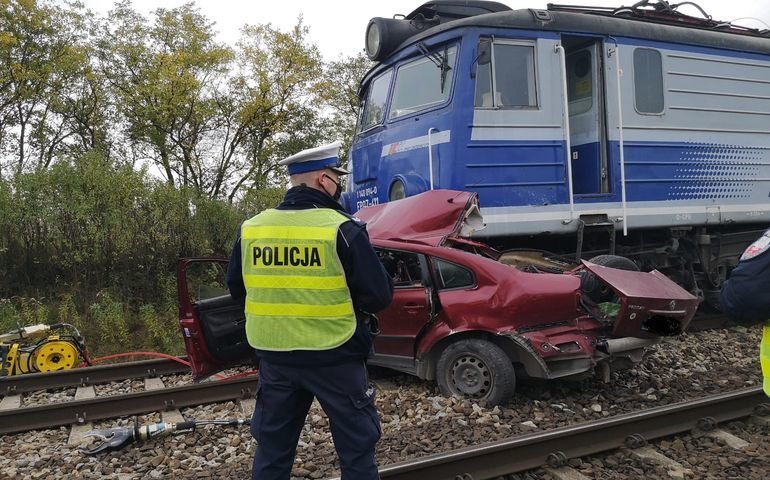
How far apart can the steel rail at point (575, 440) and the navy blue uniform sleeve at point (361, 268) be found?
1586mm

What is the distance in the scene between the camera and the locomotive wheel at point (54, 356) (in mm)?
7113

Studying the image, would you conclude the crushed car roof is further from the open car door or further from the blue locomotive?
the open car door

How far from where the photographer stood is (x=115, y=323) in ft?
30.2

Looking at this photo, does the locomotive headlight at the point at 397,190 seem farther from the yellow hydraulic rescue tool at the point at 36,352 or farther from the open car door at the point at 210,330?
the yellow hydraulic rescue tool at the point at 36,352

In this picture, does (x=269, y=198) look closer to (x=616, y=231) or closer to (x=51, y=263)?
(x=51, y=263)

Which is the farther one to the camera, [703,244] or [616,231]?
[703,244]

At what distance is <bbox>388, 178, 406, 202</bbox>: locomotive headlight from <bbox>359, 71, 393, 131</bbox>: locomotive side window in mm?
903

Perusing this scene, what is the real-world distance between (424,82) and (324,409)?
17.0ft

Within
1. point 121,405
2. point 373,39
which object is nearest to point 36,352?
point 121,405

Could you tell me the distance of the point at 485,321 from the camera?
5.29 m

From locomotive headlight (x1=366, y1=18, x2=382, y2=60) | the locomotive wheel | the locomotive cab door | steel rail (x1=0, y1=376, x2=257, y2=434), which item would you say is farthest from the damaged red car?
locomotive headlight (x1=366, y1=18, x2=382, y2=60)

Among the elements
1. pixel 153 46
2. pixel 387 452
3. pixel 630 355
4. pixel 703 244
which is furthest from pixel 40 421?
pixel 153 46

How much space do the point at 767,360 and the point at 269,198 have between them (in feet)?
36.8

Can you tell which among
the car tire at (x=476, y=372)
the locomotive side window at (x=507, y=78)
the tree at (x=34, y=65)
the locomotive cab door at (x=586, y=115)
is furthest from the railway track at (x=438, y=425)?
the tree at (x=34, y=65)
